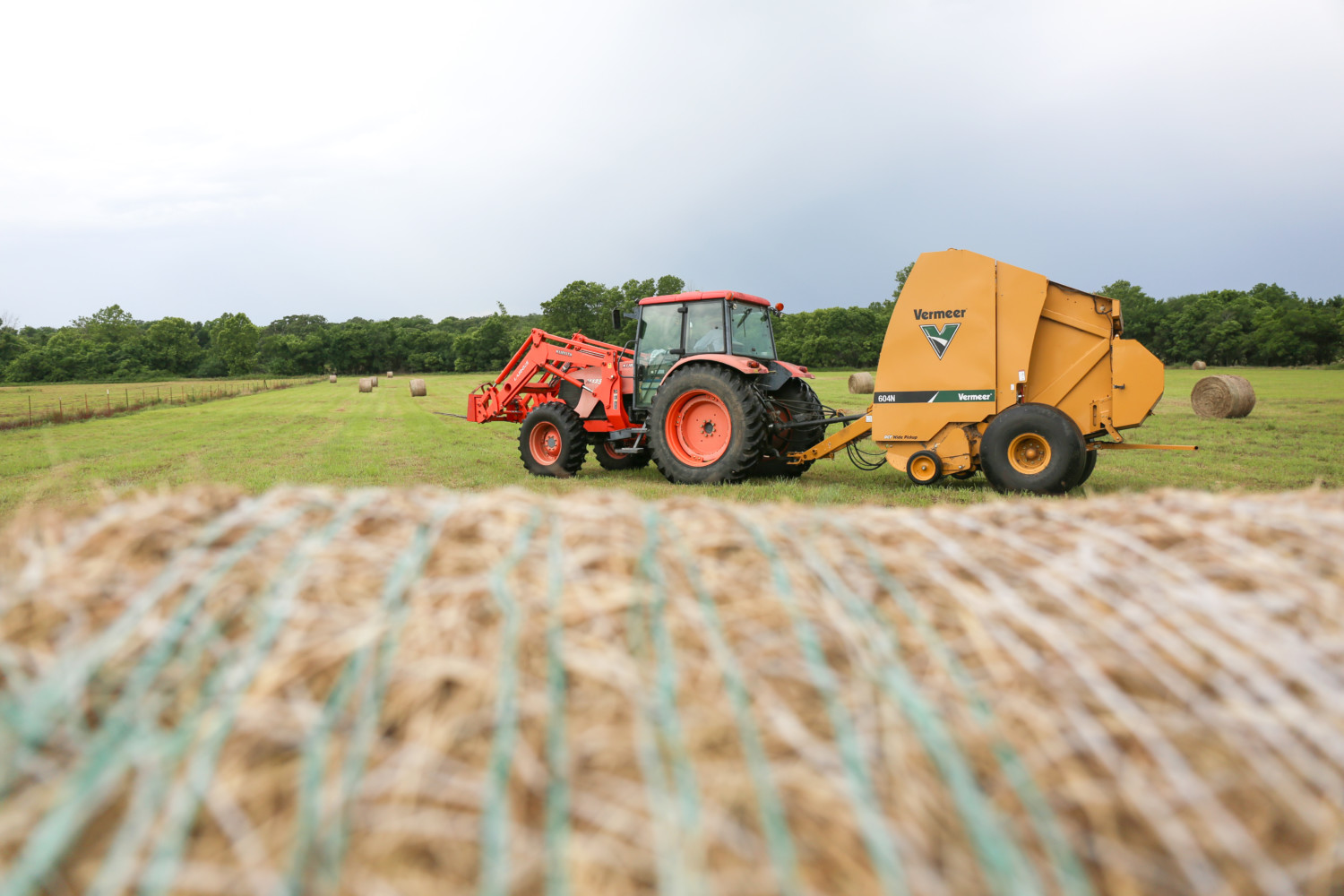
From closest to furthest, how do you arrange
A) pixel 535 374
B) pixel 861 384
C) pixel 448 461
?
1. pixel 535 374
2. pixel 448 461
3. pixel 861 384

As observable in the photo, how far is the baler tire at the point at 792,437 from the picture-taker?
9398mm

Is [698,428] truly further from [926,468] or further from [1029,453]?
[1029,453]

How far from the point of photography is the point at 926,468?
25.4 feet

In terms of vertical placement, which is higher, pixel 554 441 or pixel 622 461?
pixel 554 441

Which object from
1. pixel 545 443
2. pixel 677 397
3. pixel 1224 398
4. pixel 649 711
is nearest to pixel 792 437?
pixel 677 397

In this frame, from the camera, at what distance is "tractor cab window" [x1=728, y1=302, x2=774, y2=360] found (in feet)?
30.8

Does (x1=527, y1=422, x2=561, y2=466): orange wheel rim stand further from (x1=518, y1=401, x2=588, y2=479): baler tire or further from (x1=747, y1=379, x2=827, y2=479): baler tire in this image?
(x1=747, y1=379, x2=827, y2=479): baler tire

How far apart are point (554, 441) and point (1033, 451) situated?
6.28m

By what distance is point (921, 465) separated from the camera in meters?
7.76

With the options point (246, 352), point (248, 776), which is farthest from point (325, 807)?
point (246, 352)

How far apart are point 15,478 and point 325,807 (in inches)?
462

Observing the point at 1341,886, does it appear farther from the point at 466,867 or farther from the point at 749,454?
the point at 749,454

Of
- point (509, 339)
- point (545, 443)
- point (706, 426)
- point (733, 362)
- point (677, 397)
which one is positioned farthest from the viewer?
point (509, 339)

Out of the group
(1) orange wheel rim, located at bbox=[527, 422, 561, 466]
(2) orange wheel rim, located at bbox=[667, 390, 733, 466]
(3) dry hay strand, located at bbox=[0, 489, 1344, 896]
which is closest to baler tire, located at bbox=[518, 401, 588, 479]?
(1) orange wheel rim, located at bbox=[527, 422, 561, 466]
